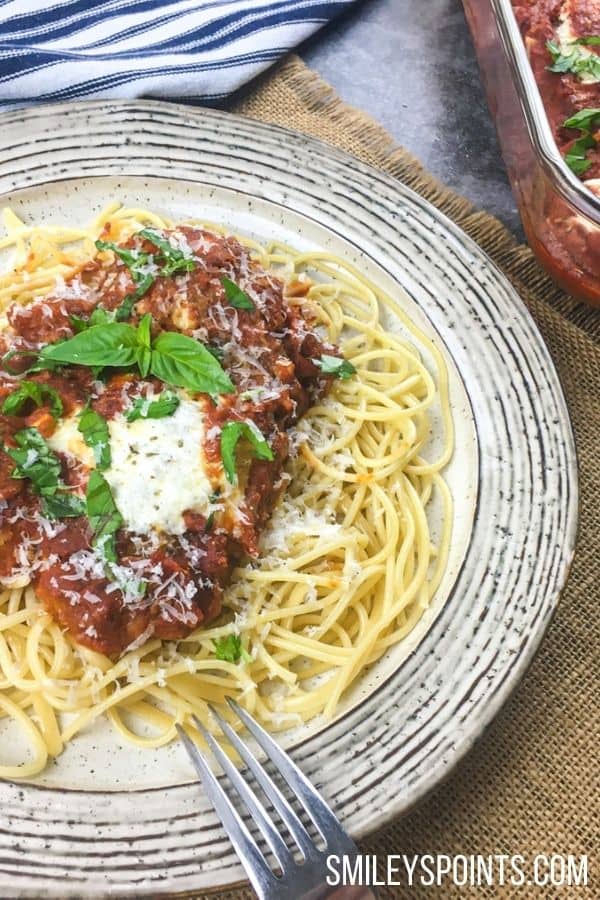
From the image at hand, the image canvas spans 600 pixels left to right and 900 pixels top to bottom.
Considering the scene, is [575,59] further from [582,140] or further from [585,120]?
[582,140]

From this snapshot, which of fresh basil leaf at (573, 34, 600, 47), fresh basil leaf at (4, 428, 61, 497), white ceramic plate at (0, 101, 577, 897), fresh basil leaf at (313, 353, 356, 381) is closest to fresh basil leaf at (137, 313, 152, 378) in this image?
fresh basil leaf at (4, 428, 61, 497)

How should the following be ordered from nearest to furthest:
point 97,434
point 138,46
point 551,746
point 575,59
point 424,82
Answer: point 97,434 → point 551,746 → point 575,59 → point 138,46 → point 424,82

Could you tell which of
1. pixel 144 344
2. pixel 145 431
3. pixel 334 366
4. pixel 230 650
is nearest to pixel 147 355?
pixel 144 344

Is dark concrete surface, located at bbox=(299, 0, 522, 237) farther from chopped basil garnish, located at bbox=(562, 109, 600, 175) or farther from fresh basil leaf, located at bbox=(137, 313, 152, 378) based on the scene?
fresh basil leaf, located at bbox=(137, 313, 152, 378)

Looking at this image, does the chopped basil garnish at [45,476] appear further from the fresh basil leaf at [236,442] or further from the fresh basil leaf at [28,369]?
the fresh basil leaf at [236,442]

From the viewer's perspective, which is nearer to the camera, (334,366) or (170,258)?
(170,258)

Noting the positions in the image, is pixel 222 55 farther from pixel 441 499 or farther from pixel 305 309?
pixel 441 499
